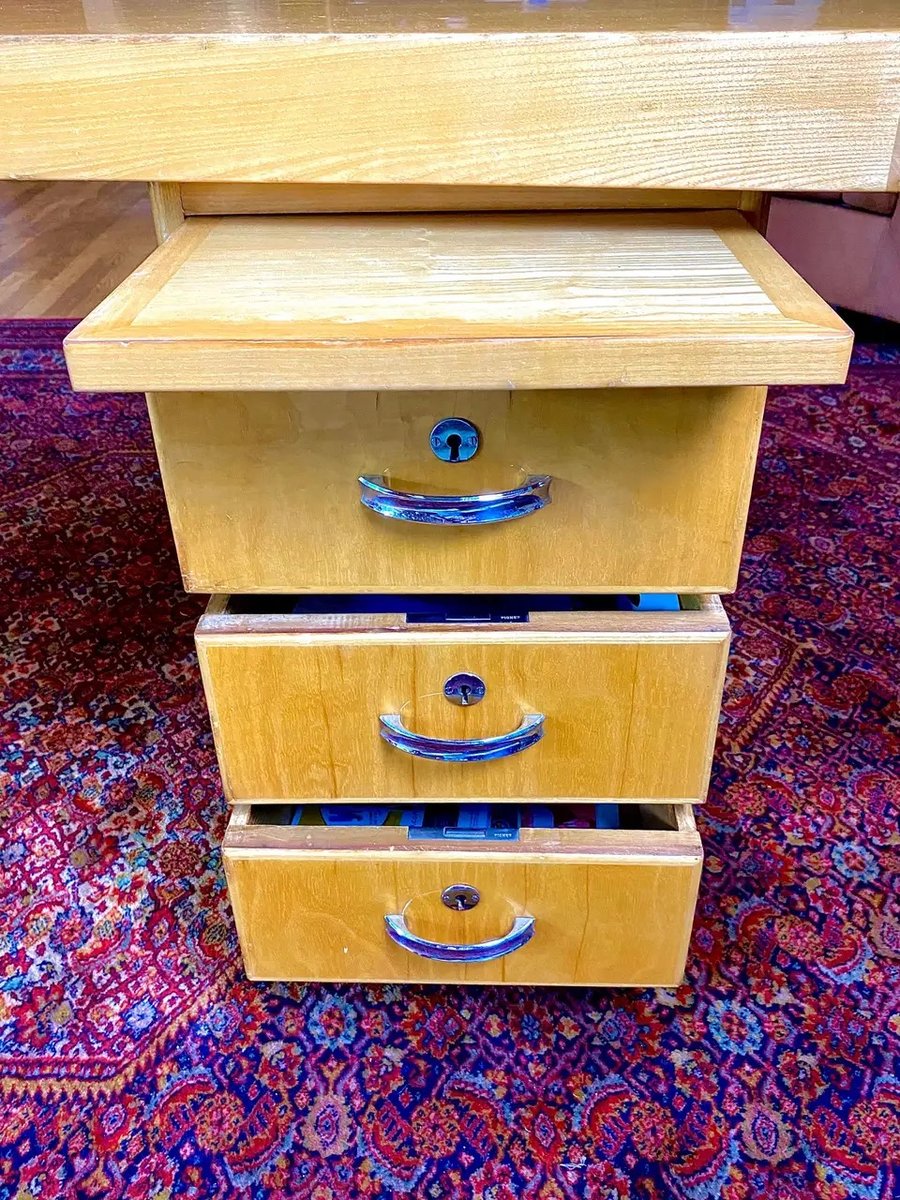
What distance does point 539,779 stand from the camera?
0.74 meters

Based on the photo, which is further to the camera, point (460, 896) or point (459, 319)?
point (460, 896)

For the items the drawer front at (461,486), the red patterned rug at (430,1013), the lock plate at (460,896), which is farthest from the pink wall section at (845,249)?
the lock plate at (460,896)

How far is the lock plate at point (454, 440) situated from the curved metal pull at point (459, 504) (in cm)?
3

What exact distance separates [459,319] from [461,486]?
13 centimetres

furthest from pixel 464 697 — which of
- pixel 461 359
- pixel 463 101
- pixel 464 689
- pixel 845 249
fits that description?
pixel 845 249

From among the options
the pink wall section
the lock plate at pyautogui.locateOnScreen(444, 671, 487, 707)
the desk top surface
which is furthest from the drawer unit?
the pink wall section

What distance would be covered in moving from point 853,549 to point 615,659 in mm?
952

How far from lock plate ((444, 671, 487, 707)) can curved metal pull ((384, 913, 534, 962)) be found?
0.69 ft

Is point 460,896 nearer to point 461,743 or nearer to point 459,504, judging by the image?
point 461,743

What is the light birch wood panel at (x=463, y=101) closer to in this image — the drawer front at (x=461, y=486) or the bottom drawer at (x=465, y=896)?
the drawer front at (x=461, y=486)

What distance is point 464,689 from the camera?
27.2 inches

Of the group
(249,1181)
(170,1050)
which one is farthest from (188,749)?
(249,1181)

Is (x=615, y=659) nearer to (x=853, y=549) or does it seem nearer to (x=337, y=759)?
(x=337, y=759)

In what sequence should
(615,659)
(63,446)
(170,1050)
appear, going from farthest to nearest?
(63,446)
(170,1050)
(615,659)
